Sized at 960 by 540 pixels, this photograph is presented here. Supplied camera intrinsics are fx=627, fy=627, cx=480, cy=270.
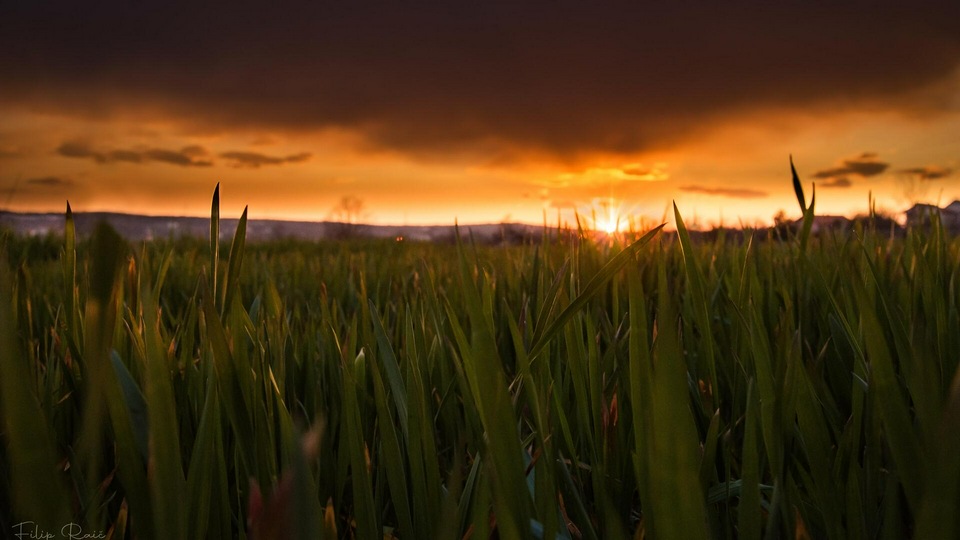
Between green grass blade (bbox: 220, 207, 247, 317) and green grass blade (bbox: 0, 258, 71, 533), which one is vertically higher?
green grass blade (bbox: 220, 207, 247, 317)

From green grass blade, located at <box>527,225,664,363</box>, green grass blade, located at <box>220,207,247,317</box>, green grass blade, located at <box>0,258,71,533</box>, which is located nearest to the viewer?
green grass blade, located at <box>0,258,71,533</box>

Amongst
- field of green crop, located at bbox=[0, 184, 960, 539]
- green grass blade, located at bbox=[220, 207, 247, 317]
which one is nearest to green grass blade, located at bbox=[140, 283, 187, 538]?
field of green crop, located at bbox=[0, 184, 960, 539]

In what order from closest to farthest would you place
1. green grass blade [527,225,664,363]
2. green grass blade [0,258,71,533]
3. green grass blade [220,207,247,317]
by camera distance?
green grass blade [0,258,71,533] → green grass blade [527,225,664,363] → green grass blade [220,207,247,317]

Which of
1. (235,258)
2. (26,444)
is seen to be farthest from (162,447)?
(235,258)

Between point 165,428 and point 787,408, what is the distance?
52 cm

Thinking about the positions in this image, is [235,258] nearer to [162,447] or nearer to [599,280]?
[162,447]

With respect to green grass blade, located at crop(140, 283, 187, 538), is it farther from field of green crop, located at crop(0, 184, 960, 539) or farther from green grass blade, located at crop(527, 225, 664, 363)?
green grass blade, located at crop(527, 225, 664, 363)

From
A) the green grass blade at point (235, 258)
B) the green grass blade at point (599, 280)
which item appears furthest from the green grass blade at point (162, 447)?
the green grass blade at point (599, 280)

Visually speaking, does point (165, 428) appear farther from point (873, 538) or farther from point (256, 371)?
point (873, 538)

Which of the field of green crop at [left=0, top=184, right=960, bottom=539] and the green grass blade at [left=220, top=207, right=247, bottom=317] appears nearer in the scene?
the field of green crop at [left=0, top=184, right=960, bottom=539]

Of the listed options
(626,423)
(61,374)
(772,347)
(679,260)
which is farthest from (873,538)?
(679,260)

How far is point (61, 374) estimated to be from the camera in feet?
2.82

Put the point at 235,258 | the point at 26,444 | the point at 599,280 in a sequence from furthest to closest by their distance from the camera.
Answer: the point at 235,258 < the point at 599,280 < the point at 26,444

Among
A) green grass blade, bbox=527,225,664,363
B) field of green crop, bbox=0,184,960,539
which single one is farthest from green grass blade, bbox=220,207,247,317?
green grass blade, bbox=527,225,664,363
